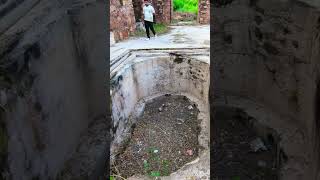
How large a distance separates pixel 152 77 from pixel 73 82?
16.7 feet

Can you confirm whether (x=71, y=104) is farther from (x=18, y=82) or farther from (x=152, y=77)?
(x=152, y=77)

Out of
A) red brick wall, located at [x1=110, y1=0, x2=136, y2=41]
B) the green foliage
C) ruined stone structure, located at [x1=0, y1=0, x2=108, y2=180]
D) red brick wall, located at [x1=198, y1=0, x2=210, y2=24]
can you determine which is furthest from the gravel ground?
the green foliage

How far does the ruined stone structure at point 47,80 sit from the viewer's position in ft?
5.13

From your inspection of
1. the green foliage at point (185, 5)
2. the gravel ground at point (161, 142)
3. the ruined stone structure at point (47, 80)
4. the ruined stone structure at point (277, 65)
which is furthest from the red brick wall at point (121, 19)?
the ruined stone structure at point (47, 80)

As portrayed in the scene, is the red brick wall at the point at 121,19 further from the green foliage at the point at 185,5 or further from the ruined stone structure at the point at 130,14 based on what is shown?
the green foliage at the point at 185,5

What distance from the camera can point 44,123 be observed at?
1867mm

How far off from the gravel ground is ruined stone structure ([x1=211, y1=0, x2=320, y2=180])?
2350 millimetres

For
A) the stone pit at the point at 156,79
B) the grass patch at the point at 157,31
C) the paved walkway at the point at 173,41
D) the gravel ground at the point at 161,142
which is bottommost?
the gravel ground at the point at 161,142

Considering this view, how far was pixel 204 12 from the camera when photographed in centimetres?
971

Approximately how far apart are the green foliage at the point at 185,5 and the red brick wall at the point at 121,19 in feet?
10.3

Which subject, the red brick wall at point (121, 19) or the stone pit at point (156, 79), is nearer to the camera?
the stone pit at point (156, 79)

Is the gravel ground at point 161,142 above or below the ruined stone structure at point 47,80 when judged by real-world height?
below

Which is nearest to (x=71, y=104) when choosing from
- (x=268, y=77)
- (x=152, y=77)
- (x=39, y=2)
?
(x=39, y=2)

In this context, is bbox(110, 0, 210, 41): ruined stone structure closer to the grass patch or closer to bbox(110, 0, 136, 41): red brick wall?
bbox(110, 0, 136, 41): red brick wall
